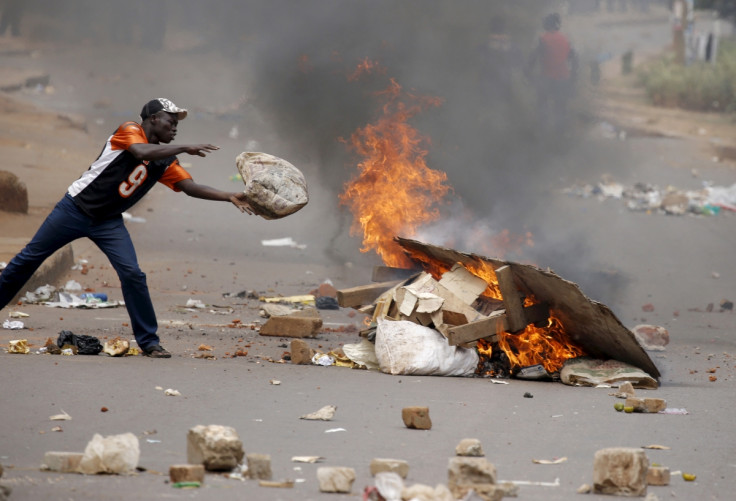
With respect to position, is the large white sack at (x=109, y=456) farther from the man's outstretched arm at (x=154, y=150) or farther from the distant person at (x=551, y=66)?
the distant person at (x=551, y=66)

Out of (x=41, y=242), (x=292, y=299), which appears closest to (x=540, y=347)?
(x=41, y=242)

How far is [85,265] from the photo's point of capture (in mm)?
11438

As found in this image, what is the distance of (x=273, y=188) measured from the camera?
684 centimetres

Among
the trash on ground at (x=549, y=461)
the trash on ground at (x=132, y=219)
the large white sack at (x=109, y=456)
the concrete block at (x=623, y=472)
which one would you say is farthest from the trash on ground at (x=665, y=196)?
the large white sack at (x=109, y=456)

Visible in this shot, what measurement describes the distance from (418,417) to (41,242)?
284 cm

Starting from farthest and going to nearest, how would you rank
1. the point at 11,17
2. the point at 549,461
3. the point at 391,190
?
the point at 11,17, the point at 391,190, the point at 549,461

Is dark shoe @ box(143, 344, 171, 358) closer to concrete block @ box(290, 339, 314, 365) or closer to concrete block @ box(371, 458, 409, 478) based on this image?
concrete block @ box(290, 339, 314, 365)

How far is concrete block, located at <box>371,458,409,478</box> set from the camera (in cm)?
411

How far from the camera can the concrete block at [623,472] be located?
4.16 m

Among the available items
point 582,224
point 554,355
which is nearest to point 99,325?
point 554,355

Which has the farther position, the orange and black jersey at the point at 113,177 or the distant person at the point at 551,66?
the distant person at the point at 551,66

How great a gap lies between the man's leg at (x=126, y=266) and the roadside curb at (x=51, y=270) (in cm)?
276

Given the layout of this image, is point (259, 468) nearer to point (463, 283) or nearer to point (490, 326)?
point (490, 326)

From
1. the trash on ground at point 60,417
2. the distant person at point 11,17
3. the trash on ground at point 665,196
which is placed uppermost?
the distant person at point 11,17
